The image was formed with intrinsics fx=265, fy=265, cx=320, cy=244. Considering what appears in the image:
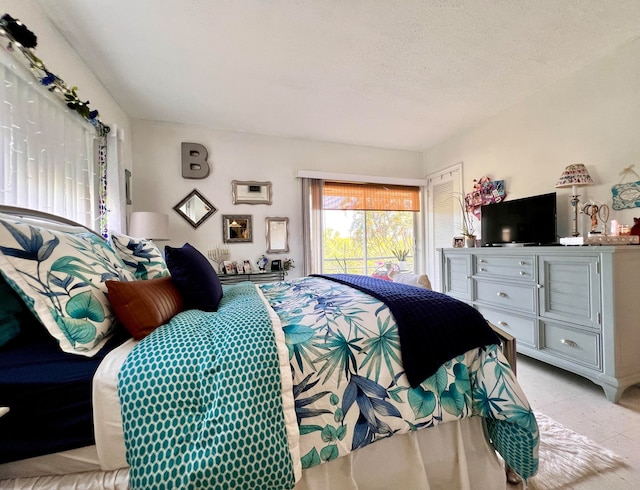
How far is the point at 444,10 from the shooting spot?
1735 millimetres

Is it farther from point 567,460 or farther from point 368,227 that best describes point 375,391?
point 368,227

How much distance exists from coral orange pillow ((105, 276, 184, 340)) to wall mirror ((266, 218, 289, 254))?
8.52ft

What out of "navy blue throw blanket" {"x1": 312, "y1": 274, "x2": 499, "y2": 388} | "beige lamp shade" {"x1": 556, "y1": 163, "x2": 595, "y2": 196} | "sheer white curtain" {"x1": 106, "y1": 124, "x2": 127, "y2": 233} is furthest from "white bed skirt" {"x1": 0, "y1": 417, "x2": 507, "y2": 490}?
"sheer white curtain" {"x1": 106, "y1": 124, "x2": 127, "y2": 233}

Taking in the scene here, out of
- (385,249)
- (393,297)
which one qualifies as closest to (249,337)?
(393,297)

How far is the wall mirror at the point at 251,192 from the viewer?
353 centimetres

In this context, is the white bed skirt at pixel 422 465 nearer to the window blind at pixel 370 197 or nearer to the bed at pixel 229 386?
the bed at pixel 229 386

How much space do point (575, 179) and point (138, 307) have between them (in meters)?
3.23

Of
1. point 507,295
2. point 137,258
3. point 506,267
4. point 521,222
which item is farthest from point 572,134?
point 137,258

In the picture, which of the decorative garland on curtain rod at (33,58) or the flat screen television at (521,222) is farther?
the flat screen television at (521,222)

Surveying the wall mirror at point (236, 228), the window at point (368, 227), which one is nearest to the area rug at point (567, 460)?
the window at point (368, 227)

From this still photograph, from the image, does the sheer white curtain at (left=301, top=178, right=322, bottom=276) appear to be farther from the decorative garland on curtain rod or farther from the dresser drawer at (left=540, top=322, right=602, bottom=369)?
the dresser drawer at (left=540, top=322, right=602, bottom=369)

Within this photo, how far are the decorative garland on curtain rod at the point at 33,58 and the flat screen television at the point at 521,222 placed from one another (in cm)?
386

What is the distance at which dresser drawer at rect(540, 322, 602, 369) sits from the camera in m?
1.84

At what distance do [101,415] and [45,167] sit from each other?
5.88 ft
